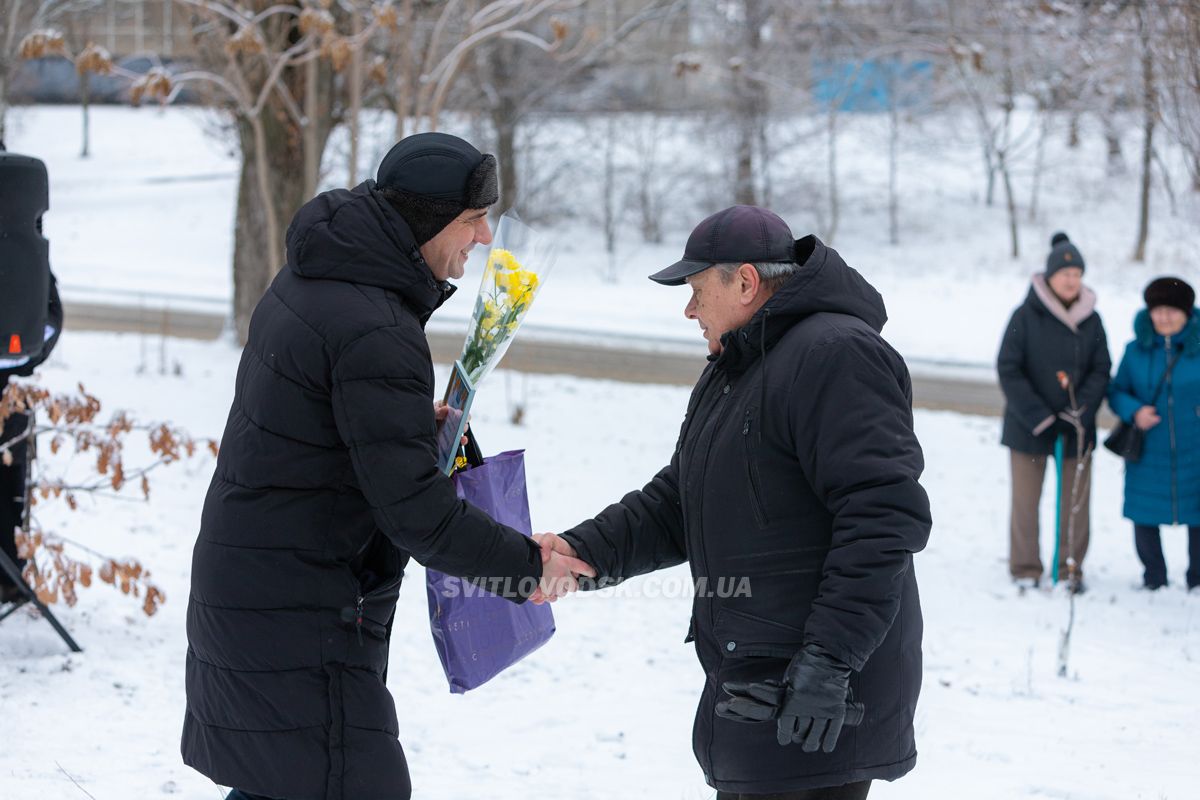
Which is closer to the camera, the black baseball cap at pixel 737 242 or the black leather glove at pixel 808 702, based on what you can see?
the black leather glove at pixel 808 702

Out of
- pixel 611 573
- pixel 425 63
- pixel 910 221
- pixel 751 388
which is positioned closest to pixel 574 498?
pixel 425 63

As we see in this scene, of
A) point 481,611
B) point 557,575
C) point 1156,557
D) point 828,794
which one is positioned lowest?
point 1156,557

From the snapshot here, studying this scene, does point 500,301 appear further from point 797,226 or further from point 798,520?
point 797,226

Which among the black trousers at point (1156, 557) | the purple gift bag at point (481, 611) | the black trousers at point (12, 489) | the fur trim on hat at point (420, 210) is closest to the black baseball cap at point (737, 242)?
the fur trim on hat at point (420, 210)

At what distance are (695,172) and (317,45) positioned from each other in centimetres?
1627

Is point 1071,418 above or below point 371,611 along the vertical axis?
below

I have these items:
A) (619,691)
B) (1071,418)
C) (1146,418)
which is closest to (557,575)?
(619,691)

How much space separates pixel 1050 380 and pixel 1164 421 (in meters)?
0.68

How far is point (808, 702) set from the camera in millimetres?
2334

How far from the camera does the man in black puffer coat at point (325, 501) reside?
94.5 inches

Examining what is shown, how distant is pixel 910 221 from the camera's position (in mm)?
25141

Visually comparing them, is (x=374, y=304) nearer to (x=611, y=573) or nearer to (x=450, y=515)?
(x=450, y=515)

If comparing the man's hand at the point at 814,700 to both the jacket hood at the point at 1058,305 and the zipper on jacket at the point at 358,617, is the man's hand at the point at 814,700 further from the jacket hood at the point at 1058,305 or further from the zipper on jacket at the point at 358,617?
the jacket hood at the point at 1058,305

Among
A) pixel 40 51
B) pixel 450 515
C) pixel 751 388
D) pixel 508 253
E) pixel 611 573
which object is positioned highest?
pixel 40 51
